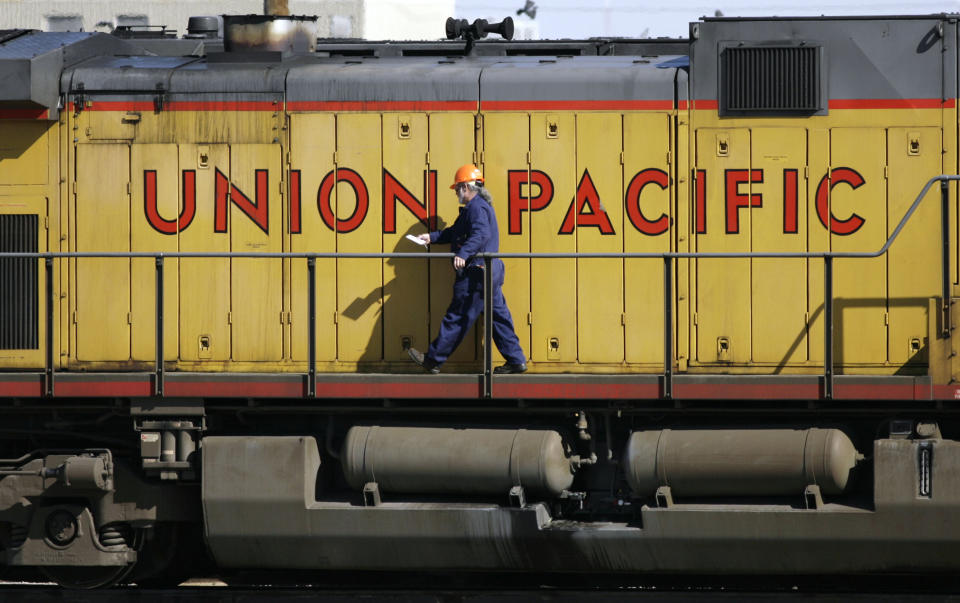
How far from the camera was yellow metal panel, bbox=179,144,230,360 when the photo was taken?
29.8 feet

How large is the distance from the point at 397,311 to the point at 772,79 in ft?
10.3

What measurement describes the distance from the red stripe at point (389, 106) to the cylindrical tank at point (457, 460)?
2369mm

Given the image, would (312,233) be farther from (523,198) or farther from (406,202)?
(523,198)

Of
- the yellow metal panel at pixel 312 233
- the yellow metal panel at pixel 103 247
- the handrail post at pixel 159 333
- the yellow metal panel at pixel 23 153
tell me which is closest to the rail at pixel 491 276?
the handrail post at pixel 159 333

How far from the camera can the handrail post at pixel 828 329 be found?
809cm

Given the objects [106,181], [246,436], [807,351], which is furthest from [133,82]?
[807,351]

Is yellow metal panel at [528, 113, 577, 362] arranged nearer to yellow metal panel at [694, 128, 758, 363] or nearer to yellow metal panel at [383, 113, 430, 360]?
yellow metal panel at [383, 113, 430, 360]

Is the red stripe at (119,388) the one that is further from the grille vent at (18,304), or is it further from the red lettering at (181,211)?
the red lettering at (181,211)

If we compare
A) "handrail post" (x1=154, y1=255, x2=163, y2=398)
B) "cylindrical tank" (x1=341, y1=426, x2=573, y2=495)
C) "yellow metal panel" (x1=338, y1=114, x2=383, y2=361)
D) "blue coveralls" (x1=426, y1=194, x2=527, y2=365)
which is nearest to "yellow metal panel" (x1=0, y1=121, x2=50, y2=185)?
"handrail post" (x1=154, y1=255, x2=163, y2=398)

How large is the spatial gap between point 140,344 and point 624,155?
12.4ft

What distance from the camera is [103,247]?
923 cm

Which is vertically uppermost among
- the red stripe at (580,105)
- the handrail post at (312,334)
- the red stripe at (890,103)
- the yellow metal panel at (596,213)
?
the red stripe at (580,105)

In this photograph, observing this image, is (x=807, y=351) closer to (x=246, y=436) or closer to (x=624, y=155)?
(x=624, y=155)

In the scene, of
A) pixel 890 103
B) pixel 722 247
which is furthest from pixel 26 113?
pixel 890 103
